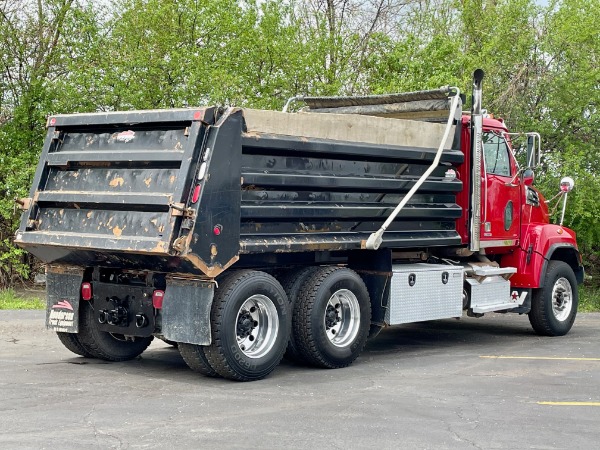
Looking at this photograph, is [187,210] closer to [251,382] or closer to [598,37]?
[251,382]

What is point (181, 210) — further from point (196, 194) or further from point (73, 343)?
point (73, 343)

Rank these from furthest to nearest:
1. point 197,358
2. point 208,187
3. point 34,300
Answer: point 34,300 → point 197,358 → point 208,187

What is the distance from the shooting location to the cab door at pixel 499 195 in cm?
1212

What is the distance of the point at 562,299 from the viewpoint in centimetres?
1330

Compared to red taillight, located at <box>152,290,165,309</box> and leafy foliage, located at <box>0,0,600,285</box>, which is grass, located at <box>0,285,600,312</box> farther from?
red taillight, located at <box>152,290,165,309</box>

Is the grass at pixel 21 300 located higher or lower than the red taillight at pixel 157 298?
lower

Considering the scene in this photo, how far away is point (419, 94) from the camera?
1202 cm

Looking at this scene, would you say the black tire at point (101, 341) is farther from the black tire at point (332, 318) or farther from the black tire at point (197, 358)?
the black tire at point (332, 318)

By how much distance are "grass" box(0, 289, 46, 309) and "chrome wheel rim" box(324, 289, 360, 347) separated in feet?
23.8

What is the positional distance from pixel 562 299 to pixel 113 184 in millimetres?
6750

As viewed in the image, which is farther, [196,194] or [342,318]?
[342,318]

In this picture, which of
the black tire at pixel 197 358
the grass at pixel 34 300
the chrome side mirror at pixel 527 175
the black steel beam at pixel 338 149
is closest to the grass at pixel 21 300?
the grass at pixel 34 300

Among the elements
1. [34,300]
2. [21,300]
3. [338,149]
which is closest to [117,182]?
[338,149]

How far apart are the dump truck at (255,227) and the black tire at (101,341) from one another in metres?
0.02
